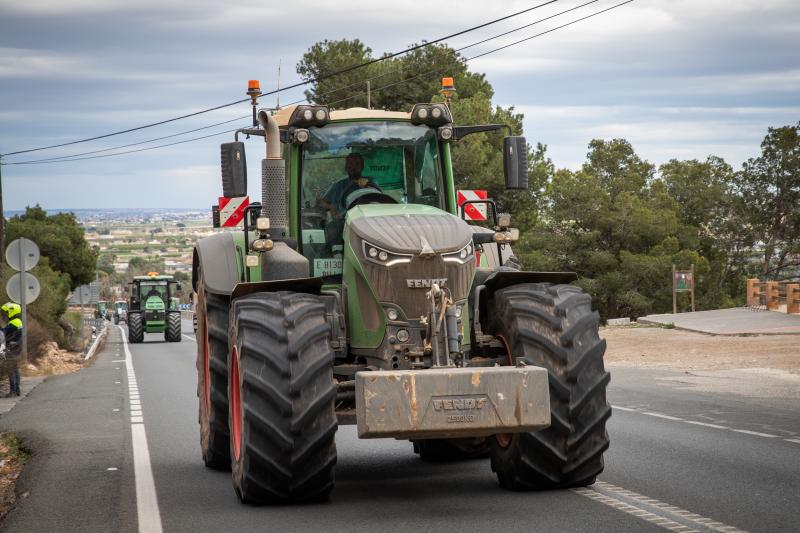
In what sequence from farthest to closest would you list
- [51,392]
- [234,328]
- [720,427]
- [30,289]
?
1. [30,289]
2. [51,392]
3. [720,427]
4. [234,328]

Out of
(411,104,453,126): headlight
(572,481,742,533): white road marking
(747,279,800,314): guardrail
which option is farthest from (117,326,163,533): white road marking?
(747,279,800,314): guardrail

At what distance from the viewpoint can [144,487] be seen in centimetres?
1077

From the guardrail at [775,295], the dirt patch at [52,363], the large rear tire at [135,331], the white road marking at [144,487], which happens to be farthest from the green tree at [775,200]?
the white road marking at [144,487]

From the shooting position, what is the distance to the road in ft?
28.0

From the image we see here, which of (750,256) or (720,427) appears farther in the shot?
(750,256)

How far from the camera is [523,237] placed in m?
69.7

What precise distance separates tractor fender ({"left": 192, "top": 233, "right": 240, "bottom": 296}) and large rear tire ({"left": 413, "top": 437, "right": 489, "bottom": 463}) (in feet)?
7.49

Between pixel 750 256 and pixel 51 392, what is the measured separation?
223 feet

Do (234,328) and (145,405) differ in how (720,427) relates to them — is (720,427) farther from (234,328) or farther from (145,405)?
(145,405)

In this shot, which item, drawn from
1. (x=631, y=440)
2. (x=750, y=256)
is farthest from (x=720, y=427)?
(x=750, y=256)

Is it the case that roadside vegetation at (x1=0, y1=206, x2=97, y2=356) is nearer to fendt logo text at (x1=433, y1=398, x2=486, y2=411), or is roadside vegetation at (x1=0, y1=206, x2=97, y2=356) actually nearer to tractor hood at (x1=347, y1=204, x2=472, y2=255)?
tractor hood at (x1=347, y1=204, x2=472, y2=255)

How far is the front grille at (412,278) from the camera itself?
9.43 metres

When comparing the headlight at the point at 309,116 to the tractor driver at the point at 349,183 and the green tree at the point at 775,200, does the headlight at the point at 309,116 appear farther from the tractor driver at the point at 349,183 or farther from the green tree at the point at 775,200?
the green tree at the point at 775,200

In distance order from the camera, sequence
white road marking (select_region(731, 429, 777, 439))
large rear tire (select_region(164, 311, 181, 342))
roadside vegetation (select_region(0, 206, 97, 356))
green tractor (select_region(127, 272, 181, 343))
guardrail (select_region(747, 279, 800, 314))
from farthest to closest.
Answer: roadside vegetation (select_region(0, 206, 97, 356)) → green tractor (select_region(127, 272, 181, 343)) → large rear tire (select_region(164, 311, 181, 342)) → guardrail (select_region(747, 279, 800, 314)) → white road marking (select_region(731, 429, 777, 439))
